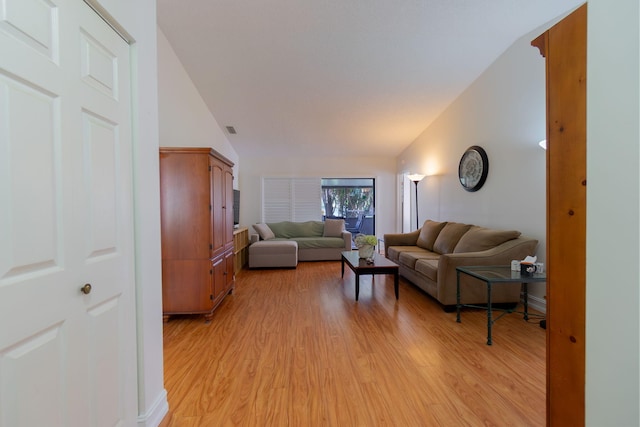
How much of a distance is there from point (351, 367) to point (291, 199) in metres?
5.21

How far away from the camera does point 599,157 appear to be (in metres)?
0.78

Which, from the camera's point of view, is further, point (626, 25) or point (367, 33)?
point (367, 33)

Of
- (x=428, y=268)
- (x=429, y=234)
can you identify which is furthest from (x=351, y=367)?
(x=429, y=234)

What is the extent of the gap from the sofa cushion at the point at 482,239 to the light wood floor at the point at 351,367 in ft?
2.57

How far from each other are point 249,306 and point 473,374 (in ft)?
7.60

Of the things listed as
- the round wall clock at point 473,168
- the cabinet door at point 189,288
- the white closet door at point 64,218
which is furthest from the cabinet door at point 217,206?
the round wall clock at point 473,168

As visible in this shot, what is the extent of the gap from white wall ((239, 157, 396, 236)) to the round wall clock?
2.75 metres

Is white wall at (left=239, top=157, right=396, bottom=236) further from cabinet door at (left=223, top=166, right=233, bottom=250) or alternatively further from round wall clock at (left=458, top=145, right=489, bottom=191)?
cabinet door at (left=223, top=166, right=233, bottom=250)

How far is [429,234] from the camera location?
4.57m

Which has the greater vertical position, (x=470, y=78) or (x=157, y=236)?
(x=470, y=78)

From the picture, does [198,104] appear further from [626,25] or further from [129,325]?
[626,25]

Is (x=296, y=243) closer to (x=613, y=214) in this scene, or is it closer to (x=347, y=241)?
(x=347, y=241)

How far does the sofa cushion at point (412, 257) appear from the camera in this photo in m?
3.73

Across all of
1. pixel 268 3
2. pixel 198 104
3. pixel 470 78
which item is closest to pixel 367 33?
pixel 268 3
